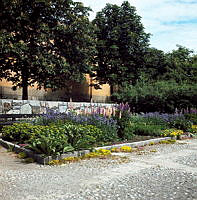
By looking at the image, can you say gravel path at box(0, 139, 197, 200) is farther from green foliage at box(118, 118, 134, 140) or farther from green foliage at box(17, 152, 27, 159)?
green foliage at box(118, 118, 134, 140)

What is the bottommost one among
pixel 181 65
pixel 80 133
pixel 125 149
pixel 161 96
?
pixel 125 149

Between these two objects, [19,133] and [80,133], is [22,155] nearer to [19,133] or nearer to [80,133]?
[80,133]

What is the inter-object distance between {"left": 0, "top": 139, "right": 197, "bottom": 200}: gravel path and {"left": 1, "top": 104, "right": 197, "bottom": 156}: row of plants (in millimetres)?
743

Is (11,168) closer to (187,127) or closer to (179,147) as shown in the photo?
(179,147)

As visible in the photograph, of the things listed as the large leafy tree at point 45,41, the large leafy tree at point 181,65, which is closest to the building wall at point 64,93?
the large leafy tree at point 45,41

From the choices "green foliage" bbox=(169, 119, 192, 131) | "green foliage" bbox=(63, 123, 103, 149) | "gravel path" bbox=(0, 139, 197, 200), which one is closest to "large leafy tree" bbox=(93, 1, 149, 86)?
"green foliage" bbox=(169, 119, 192, 131)

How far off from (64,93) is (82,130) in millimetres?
20405

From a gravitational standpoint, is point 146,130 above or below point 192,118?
below

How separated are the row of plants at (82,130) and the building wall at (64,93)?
1298 cm

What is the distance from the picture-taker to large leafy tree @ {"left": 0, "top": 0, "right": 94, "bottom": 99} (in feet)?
54.6

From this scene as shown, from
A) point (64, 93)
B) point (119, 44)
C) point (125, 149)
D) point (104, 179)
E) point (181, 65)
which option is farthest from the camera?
point (119, 44)

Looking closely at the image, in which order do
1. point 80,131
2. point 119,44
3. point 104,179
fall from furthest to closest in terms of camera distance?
point 119,44, point 80,131, point 104,179

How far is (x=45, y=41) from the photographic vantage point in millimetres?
18375

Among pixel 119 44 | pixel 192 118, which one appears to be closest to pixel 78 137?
pixel 192 118
